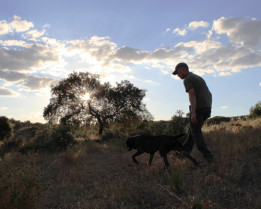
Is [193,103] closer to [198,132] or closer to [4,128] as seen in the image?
[198,132]

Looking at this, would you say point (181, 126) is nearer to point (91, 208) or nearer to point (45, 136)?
point (45, 136)

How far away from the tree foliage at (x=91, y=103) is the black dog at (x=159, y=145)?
15631mm

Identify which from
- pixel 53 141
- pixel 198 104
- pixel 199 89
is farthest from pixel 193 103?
pixel 53 141

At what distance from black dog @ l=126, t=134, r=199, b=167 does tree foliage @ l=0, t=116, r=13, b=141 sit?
17800 millimetres

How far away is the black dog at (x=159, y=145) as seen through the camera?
5.69m

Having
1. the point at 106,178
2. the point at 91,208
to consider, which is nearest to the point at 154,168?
the point at 106,178

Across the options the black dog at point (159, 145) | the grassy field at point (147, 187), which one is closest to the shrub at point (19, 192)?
the grassy field at point (147, 187)

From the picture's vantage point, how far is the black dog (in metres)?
5.69

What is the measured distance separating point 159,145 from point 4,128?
19.1 meters

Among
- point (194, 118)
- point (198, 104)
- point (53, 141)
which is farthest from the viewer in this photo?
point (53, 141)

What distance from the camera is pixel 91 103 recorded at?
891 inches

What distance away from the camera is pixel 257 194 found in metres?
3.72

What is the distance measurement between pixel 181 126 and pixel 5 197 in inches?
409

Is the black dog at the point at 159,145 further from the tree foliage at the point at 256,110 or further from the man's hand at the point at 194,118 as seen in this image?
the tree foliage at the point at 256,110
